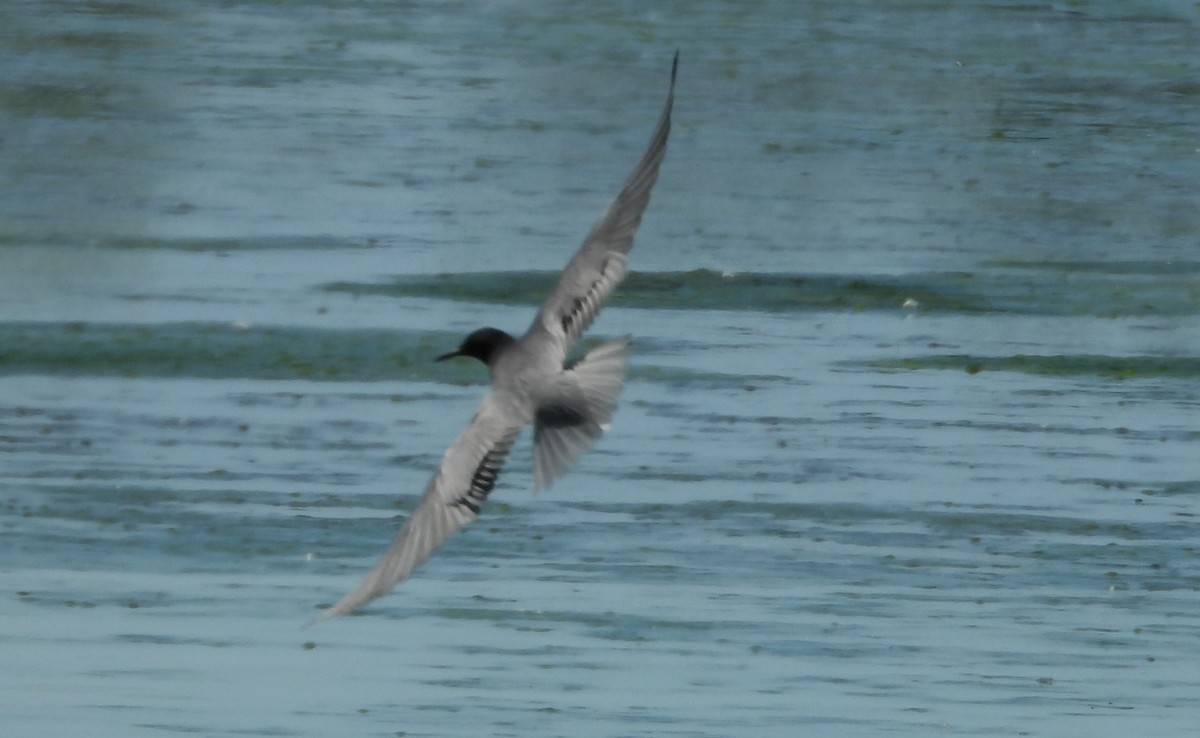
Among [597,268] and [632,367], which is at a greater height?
[597,268]

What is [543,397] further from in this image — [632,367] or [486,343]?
[632,367]

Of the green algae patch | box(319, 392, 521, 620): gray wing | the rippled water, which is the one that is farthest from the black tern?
the green algae patch

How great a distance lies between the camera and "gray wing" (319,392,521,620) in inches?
241

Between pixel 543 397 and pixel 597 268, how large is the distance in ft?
1.69

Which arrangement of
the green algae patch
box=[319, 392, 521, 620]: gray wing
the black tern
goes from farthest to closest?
the green algae patch
the black tern
box=[319, 392, 521, 620]: gray wing

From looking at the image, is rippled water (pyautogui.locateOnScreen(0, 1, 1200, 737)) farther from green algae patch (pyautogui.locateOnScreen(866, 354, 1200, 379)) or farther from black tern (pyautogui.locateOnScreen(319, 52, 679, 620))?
black tern (pyautogui.locateOnScreen(319, 52, 679, 620))

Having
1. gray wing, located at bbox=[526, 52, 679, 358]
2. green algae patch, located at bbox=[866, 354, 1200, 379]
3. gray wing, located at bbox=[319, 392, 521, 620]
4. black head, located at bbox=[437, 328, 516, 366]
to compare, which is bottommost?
green algae patch, located at bbox=[866, 354, 1200, 379]

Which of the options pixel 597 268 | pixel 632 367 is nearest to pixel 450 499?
pixel 597 268

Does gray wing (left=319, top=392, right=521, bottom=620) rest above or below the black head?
above

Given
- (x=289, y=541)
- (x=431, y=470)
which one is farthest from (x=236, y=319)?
(x=289, y=541)

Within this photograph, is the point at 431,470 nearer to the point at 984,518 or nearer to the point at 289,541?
the point at 289,541

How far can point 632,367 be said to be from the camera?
1095 cm

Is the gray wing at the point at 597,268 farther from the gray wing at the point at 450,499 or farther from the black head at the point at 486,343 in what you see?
the gray wing at the point at 450,499

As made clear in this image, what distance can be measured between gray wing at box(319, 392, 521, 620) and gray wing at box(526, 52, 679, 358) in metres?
0.45
